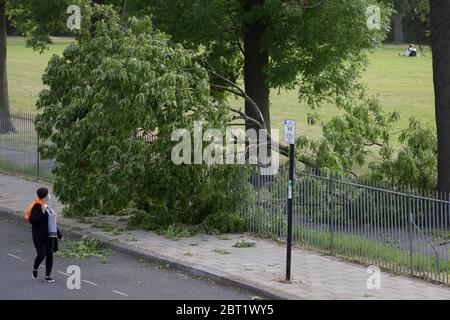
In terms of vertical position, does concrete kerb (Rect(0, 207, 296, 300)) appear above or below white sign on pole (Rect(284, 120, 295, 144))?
below

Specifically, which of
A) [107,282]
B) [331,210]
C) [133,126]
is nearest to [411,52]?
[133,126]

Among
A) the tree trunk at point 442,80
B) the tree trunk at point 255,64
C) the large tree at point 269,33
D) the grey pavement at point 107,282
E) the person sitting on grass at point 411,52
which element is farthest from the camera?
the person sitting on grass at point 411,52

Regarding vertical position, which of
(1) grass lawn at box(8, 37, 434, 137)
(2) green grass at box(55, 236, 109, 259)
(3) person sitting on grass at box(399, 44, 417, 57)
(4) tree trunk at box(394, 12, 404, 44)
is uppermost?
(4) tree trunk at box(394, 12, 404, 44)

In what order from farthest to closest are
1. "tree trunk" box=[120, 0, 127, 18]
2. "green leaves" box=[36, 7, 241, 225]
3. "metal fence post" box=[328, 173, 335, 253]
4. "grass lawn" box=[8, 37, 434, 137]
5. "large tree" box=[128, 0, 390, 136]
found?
"grass lawn" box=[8, 37, 434, 137]
"tree trunk" box=[120, 0, 127, 18]
"large tree" box=[128, 0, 390, 136]
"green leaves" box=[36, 7, 241, 225]
"metal fence post" box=[328, 173, 335, 253]

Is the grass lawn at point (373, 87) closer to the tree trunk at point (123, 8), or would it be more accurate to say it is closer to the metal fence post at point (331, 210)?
the tree trunk at point (123, 8)

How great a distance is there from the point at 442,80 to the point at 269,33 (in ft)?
21.7

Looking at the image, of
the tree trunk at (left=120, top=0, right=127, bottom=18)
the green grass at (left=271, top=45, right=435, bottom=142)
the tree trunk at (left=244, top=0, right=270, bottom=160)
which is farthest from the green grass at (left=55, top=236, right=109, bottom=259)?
the green grass at (left=271, top=45, right=435, bottom=142)

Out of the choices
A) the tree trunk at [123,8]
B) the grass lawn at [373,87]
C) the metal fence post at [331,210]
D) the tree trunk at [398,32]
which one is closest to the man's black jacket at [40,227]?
the metal fence post at [331,210]

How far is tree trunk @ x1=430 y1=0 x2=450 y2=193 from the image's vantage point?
19.7 m

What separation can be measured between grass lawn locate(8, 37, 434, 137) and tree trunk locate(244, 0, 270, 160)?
29.8ft

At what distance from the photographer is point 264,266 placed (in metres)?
14.9

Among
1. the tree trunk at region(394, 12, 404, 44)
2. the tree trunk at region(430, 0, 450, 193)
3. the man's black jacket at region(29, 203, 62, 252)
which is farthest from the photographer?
the tree trunk at region(394, 12, 404, 44)

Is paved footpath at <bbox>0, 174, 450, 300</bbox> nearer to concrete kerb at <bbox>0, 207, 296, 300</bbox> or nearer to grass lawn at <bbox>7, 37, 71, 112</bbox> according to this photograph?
concrete kerb at <bbox>0, 207, 296, 300</bbox>

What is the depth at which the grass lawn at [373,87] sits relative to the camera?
45.8m
